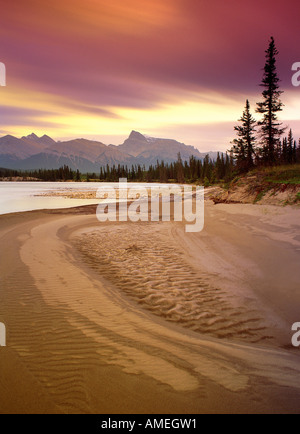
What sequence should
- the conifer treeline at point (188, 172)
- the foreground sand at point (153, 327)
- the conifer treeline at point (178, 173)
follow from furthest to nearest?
the conifer treeline at point (178, 173) → the conifer treeline at point (188, 172) → the foreground sand at point (153, 327)

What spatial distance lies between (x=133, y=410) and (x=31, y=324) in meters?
3.04

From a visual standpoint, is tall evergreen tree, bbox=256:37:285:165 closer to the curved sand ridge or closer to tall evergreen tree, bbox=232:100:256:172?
tall evergreen tree, bbox=232:100:256:172

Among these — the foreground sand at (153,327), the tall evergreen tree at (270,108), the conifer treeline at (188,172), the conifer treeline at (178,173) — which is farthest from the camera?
the conifer treeline at (178,173)

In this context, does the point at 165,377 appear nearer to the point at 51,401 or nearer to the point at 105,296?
the point at 51,401

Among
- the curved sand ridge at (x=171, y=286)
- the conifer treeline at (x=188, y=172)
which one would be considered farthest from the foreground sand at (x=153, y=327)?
the conifer treeline at (x=188, y=172)

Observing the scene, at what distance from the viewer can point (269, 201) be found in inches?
693

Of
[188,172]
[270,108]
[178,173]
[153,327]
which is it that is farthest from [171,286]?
[188,172]

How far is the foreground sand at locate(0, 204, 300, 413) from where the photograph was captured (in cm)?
324

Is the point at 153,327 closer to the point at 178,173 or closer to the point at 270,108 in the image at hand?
the point at 270,108

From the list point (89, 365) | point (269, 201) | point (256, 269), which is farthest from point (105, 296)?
point (269, 201)

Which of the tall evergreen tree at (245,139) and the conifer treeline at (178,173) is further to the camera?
the conifer treeline at (178,173)

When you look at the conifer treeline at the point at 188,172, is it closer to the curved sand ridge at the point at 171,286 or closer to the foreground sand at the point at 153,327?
the curved sand ridge at the point at 171,286

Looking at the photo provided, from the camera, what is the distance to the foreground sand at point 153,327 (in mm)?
3236

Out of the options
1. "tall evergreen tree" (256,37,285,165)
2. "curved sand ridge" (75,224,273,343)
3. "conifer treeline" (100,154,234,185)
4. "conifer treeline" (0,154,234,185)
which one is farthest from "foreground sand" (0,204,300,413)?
"conifer treeline" (100,154,234,185)
